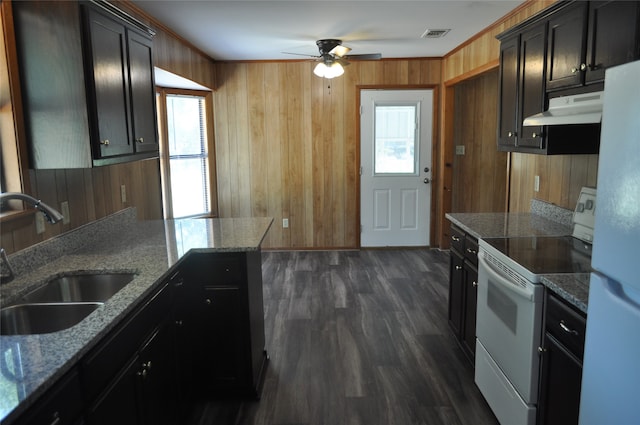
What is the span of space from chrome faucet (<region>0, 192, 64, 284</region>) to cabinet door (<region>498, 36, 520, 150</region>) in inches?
105

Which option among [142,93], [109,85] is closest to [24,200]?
[109,85]

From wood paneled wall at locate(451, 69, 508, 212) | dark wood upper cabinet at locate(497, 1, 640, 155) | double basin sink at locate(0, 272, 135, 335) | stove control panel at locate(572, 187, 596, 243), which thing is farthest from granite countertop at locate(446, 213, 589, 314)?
wood paneled wall at locate(451, 69, 508, 212)

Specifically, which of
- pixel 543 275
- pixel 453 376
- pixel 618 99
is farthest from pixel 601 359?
pixel 453 376

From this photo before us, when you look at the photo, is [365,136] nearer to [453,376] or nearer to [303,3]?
[303,3]

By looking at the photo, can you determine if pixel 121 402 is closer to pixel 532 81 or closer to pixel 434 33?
pixel 532 81

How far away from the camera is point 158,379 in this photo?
2.00m

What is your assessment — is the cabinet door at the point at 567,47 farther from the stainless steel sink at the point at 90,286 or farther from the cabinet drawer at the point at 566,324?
the stainless steel sink at the point at 90,286

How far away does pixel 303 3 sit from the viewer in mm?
3209

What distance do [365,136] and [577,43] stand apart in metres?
3.56

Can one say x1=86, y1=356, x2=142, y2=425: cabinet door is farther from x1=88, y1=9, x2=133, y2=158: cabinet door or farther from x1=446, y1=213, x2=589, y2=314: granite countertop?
x1=446, y1=213, x2=589, y2=314: granite countertop

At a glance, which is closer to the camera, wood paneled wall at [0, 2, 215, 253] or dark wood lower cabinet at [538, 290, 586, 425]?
dark wood lower cabinet at [538, 290, 586, 425]

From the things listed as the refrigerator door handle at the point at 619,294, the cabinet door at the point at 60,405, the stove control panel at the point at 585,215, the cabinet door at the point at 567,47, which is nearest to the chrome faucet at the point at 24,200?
the cabinet door at the point at 60,405

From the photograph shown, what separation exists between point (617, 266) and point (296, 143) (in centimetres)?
475

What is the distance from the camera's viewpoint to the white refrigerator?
1.19 metres
